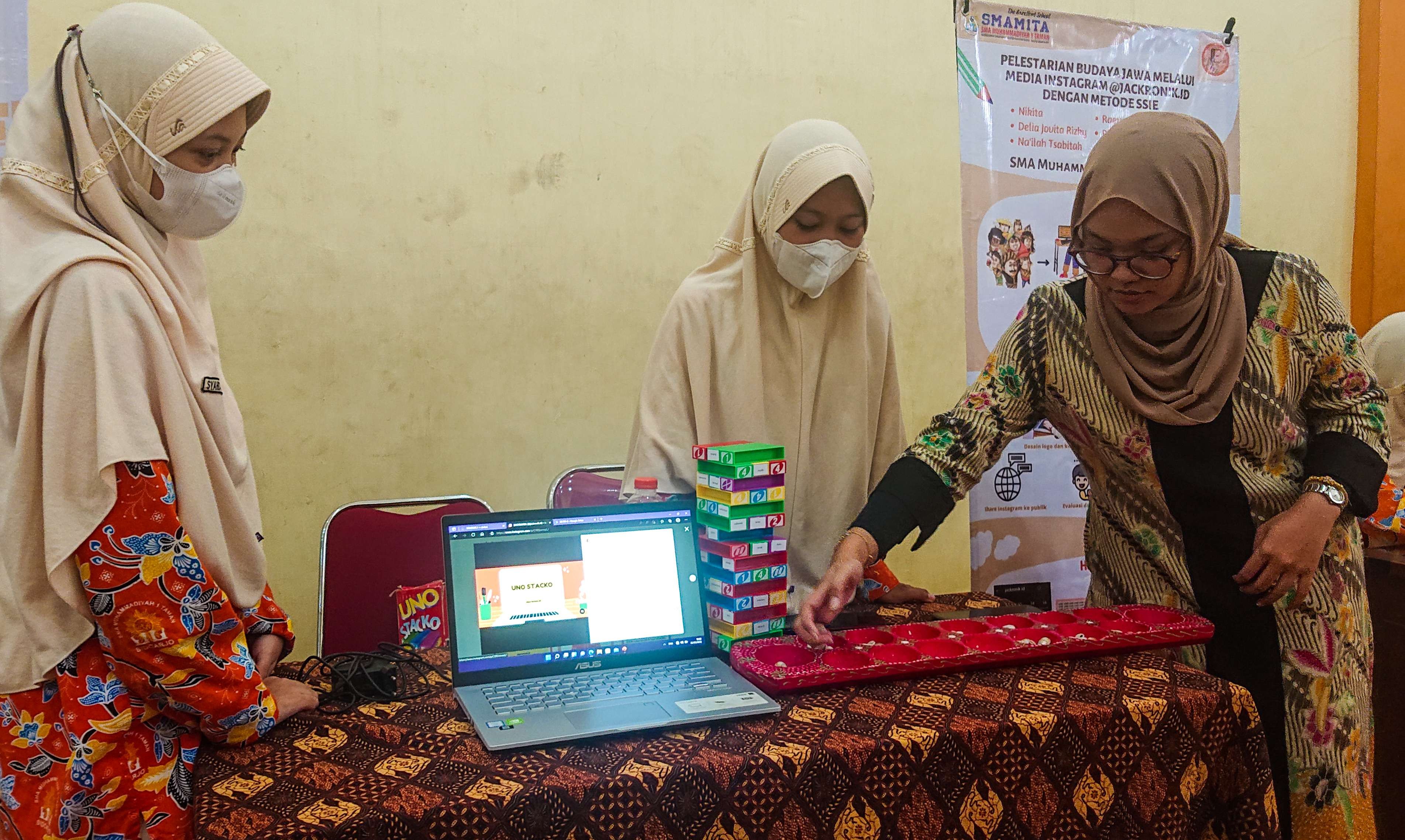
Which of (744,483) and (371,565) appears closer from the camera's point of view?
(744,483)

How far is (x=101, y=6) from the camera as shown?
2.21m

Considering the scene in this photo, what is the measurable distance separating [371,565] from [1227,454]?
5.76ft

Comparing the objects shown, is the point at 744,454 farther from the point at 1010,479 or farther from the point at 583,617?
the point at 1010,479

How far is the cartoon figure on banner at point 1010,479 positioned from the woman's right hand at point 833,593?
5.48 ft

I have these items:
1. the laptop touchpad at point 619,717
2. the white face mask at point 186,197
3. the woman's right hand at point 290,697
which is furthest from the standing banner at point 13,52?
the laptop touchpad at point 619,717

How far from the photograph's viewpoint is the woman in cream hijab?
39.9 inches

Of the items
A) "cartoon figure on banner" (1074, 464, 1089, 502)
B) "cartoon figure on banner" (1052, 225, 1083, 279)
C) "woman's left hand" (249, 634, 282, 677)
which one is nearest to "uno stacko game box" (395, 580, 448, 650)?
"woman's left hand" (249, 634, 282, 677)

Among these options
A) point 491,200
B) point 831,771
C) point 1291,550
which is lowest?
point 831,771

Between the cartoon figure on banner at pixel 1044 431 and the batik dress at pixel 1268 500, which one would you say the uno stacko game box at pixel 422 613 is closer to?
the batik dress at pixel 1268 500

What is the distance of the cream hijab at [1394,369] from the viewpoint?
3.04 meters

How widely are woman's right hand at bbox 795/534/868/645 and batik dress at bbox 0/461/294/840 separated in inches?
26.8

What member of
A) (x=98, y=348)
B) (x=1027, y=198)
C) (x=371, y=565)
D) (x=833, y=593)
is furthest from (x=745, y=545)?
(x=1027, y=198)

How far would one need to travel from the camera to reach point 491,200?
260cm

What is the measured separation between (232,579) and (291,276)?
4.88 feet
